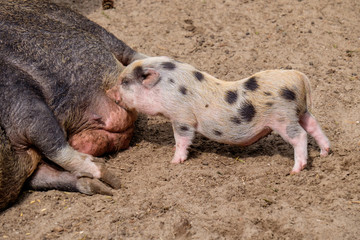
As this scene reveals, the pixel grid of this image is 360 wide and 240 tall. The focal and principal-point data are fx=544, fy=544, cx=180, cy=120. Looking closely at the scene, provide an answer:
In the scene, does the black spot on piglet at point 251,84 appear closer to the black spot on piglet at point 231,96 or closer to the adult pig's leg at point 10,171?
the black spot on piglet at point 231,96

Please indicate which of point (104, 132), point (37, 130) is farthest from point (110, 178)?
point (37, 130)

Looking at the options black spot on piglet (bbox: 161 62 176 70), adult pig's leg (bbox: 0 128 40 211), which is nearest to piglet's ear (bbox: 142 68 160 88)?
black spot on piglet (bbox: 161 62 176 70)

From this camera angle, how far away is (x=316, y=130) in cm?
542

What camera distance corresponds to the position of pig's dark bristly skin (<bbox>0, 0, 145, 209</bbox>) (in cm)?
521

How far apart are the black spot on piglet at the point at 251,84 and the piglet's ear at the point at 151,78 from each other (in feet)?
2.94

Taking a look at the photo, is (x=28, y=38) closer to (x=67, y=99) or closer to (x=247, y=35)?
(x=67, y=99)

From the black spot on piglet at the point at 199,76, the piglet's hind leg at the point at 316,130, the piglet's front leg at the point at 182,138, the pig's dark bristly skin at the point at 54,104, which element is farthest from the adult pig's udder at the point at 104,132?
the piglet's hind leg at the point at 316,130

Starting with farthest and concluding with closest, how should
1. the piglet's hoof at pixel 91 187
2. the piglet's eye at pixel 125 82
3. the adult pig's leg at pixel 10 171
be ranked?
the piglet's eye at pixel 125 82, the piglet's hoof at pixel 91 187, the adult pig's leg at pixel 10 171

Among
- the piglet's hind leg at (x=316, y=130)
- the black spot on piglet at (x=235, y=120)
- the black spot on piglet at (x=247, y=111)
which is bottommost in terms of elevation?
the piglet's hind leg at (x=316, y=130)

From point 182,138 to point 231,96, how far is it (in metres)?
0.68

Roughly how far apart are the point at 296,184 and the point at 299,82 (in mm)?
974

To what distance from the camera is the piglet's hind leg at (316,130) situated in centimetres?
542

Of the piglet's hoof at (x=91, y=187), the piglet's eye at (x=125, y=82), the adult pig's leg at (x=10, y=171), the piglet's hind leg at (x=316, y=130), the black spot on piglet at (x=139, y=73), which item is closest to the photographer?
the adult pig's leg at (x=10, y=171)

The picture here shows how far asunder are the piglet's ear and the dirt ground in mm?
814
